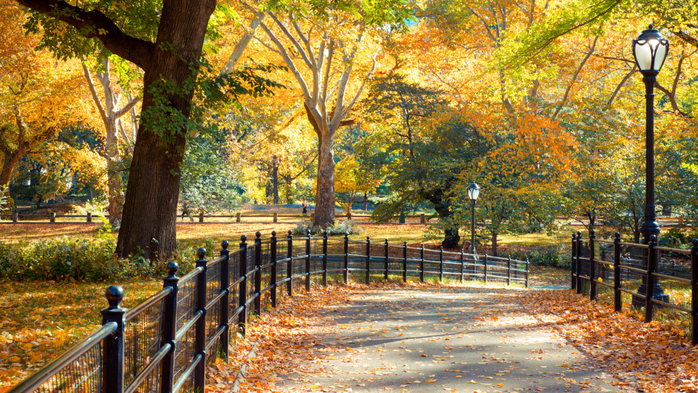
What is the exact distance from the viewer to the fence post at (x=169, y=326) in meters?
3.70

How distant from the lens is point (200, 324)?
4.84 meters

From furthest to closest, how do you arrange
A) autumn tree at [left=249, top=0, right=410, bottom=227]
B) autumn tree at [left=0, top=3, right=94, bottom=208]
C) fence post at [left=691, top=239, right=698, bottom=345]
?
autumn tree at [left=0, top=3, right=94, bottom=208] → autumn tree at [left=249, top=0, right=410, bottom=227] → fence post at [left=691, top=239, right=698, bottom=345]

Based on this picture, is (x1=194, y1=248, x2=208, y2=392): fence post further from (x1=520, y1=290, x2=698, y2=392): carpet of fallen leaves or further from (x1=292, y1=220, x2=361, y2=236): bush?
(x1=292, y1=220, x2=361, y2=236): bush

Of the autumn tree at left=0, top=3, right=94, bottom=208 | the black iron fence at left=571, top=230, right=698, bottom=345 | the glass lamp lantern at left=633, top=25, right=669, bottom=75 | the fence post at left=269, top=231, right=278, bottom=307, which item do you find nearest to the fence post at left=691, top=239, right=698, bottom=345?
the black iron fence at left=571, top=230, right=698, bottom=345

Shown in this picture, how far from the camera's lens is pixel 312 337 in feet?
25.8

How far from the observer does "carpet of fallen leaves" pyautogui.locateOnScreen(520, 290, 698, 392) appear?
5625 millimetres

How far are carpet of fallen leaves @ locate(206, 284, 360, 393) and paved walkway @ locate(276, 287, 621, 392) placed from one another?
0.20 meters

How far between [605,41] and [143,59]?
972 inches

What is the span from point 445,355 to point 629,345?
7.76ft

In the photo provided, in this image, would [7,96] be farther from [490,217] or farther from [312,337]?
[312,337]

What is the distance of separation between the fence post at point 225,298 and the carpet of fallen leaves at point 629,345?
4054mm

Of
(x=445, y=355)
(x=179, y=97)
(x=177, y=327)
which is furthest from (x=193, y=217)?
(x=177, y=327)

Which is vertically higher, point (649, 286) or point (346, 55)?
point (346, 55)

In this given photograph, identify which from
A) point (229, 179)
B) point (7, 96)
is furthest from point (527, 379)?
point (229, 179)
